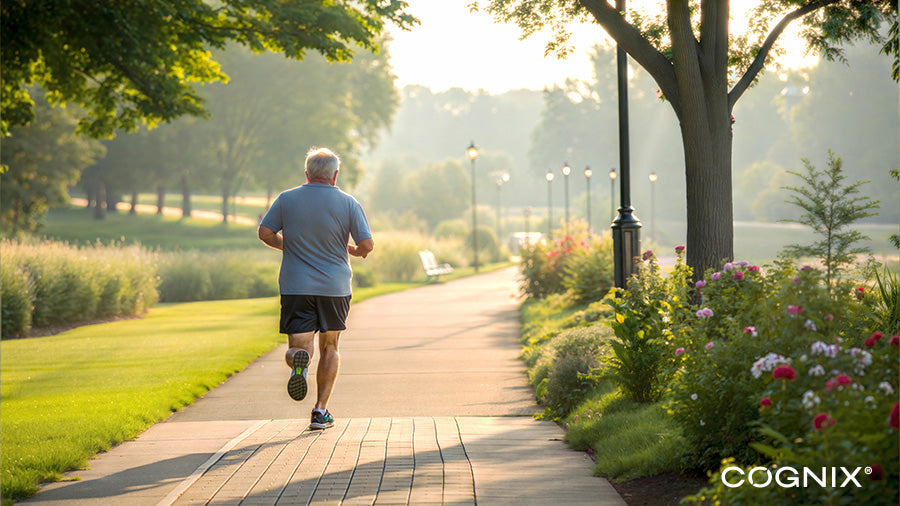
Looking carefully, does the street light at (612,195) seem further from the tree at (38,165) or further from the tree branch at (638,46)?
the tree branch at (638,46)

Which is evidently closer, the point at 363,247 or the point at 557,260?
the point at 363,247

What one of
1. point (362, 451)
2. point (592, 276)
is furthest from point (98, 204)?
point (362, 451)

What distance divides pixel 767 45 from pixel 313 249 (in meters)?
5.09

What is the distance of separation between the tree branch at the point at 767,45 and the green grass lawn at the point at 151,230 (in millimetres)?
41357

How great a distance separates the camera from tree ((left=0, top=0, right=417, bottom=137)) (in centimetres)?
951

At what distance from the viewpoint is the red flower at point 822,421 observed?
3.14m

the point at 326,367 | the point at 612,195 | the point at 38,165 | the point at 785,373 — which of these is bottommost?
the point at 326,367

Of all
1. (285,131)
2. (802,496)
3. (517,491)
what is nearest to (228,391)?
(517,491)

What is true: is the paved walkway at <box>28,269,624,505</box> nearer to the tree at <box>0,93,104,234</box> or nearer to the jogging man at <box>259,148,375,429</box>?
the jogging man at <box>259,148,375,429</box>

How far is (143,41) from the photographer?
1033 centimetres

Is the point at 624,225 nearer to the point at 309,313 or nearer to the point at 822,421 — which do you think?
the point at 309,313

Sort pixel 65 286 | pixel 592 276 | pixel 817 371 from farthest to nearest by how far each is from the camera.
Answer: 1. pixel 65 286
2. pixel 592 276
3. pixel 817 371

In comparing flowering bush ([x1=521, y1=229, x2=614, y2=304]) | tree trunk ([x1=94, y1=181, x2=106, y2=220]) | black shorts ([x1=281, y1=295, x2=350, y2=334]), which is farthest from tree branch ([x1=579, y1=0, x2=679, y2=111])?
tree trunk ([x1=94, y1=181, x2=106, y2=220])

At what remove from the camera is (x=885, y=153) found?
46.0 metres
